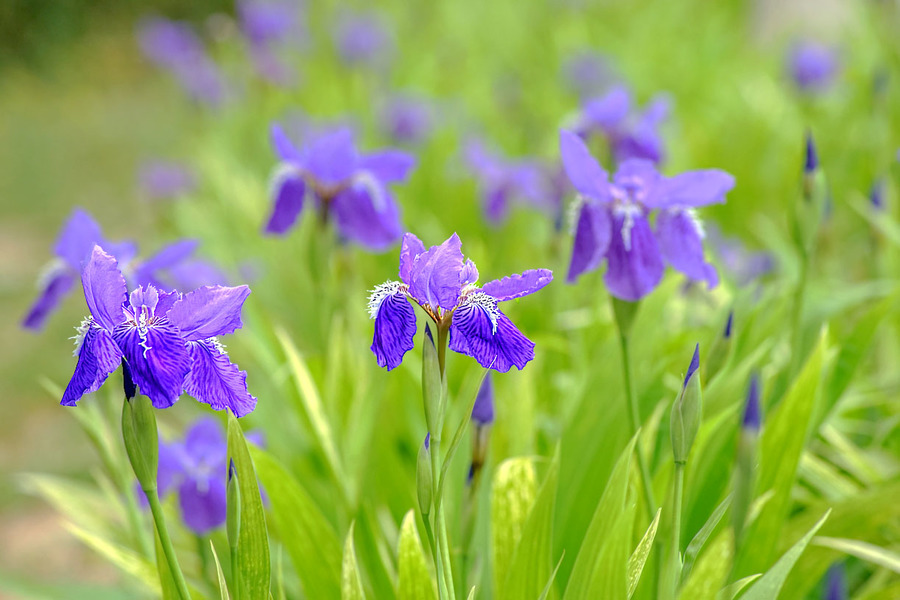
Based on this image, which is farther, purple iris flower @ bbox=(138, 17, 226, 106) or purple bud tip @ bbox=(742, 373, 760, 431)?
purple iris flower @ bbox=(138, 17, 226, 106)

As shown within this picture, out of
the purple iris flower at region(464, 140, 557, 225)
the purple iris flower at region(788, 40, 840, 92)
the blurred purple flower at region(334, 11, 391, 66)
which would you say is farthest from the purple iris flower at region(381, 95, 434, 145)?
the purple iris flower at region(788, 40, 840, 92)

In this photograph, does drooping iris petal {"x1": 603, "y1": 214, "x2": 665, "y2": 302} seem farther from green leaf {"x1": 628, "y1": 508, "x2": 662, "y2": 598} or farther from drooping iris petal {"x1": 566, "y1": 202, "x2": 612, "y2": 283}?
green leaf {"x1": 628, "y1": 508, "x2": 662, "y2": 598}

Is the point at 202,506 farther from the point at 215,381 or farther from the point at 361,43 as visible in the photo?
the point at 361,43

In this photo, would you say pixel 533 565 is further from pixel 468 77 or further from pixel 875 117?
pixel 468 77

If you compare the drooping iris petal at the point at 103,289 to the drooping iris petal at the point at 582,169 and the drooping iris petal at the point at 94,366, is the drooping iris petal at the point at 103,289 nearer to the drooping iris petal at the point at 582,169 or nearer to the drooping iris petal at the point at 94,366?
the drooping iris petal at the point at 94,366

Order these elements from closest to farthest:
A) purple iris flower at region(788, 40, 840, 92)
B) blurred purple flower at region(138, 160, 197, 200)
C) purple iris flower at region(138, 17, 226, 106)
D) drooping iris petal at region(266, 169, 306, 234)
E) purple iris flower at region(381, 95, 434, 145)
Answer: drooping iris petal at region(266, 169, 306, 234) < purple iris flower at region(788, 40, 840, 92) < purple iris flower at region(381, 95, 434, 145) < blurred purple flower at region(138, 160, 197, 200) < purple iris flower at region(138, 17, 226, 106)

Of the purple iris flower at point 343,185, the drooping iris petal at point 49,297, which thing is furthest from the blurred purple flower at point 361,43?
the drooping iris petal at point 49,297

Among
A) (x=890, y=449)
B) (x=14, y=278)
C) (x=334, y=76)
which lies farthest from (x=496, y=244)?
(x=14, y=278)
